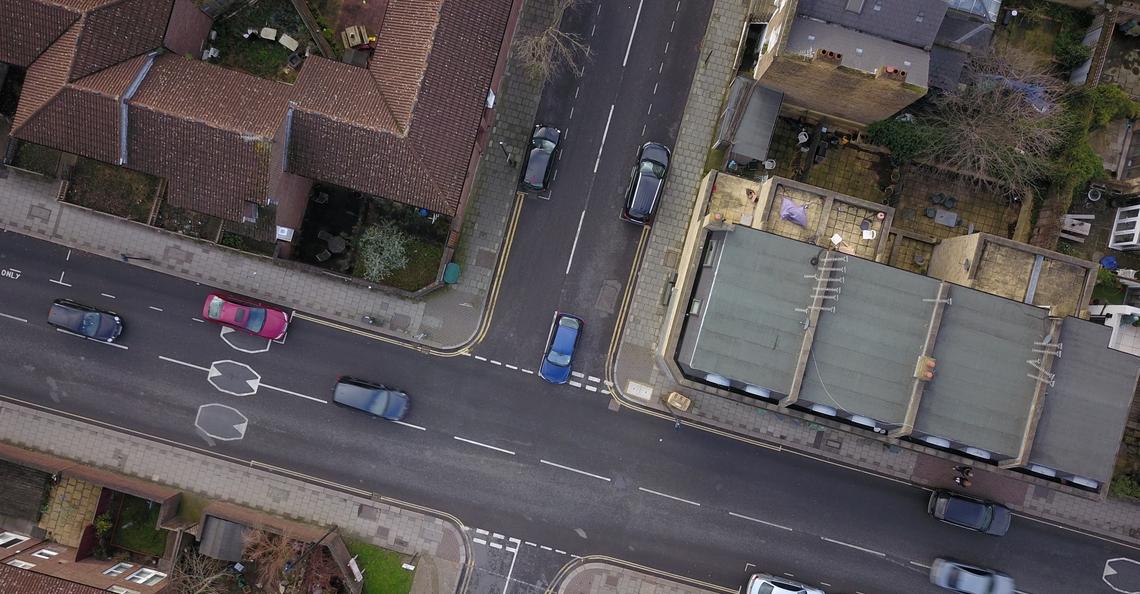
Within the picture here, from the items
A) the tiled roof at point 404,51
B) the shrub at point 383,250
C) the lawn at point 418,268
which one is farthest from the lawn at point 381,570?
the tiled roof at point 404,51

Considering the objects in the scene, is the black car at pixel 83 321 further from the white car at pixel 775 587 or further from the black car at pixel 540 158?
the white car at pixel 775 587

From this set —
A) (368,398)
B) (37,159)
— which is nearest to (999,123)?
(368,398)

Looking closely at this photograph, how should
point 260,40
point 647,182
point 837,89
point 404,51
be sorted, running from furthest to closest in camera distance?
point 260,40
point 647,182
point 837,89
point 404,51

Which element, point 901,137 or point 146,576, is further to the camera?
point 901,137

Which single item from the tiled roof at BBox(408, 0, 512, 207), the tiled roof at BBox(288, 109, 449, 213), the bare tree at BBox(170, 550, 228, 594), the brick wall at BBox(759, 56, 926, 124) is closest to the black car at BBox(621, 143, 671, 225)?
the brick wall at BBox(759, 56, 926, 124)

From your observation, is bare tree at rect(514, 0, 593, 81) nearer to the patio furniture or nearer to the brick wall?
the brick wall

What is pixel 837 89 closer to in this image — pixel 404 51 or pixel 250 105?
pixel 404 51

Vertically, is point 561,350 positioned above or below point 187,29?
below
